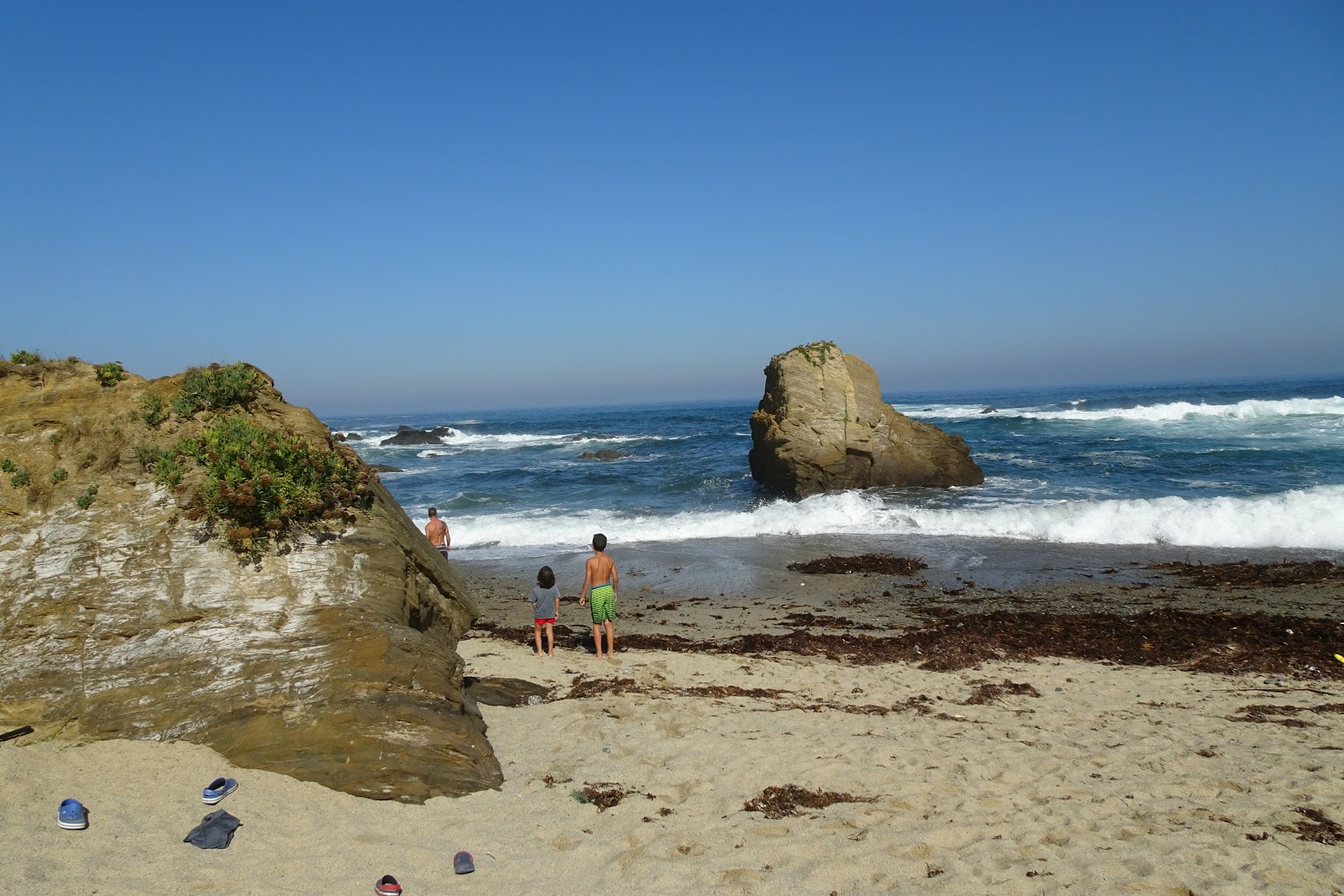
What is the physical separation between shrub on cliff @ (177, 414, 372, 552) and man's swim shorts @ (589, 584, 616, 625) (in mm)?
3092

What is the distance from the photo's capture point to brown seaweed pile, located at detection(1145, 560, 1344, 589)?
41.8ft

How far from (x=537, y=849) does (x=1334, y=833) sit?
509 cm

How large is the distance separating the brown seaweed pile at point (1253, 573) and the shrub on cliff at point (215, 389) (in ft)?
48.7

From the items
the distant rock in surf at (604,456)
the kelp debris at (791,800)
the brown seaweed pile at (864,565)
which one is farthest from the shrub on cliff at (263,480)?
the distant rock in surf at (604,456)

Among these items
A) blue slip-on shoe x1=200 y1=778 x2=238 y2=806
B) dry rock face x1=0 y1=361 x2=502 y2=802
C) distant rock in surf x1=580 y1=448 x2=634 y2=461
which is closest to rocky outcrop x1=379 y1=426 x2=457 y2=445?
distant rock in surf x1=580 y1=448 x2=634 y2=461

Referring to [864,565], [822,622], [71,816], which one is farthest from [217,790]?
[864,565]

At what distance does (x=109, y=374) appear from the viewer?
7.25m

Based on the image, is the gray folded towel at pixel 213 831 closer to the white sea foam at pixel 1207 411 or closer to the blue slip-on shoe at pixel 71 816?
the blue slip-on shoe at pixel 71 816

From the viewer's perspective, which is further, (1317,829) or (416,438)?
(416,438)

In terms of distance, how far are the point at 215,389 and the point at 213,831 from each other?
4359mm

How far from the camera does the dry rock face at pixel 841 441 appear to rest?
23.8 metres

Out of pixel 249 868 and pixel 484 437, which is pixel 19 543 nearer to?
pixel 249 868

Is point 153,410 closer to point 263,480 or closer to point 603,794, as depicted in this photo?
point 263,480

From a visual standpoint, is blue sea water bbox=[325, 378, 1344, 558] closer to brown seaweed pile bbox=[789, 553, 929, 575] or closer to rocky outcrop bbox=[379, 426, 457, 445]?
brown seaweed pile bbox=[789, 553, 929, 575]
